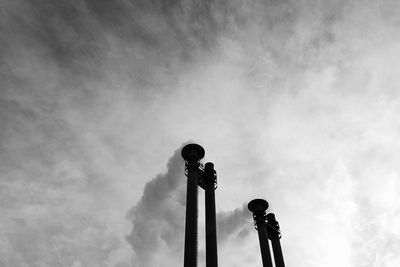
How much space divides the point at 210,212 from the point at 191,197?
2306 millimetres

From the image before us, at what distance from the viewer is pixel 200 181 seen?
89.9 feet

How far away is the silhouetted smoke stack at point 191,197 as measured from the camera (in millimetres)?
20531

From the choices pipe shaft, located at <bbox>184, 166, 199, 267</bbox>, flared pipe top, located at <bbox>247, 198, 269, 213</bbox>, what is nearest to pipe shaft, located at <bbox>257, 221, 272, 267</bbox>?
flared pipe top, located at <bbox>247, 198, 269, 213</bbox>

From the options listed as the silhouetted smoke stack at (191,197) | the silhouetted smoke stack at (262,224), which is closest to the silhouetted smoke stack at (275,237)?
the silhouetted smoke stack at (262,224)

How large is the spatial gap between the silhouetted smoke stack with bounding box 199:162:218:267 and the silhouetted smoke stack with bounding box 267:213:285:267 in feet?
22.4

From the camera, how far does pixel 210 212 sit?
82.1ft

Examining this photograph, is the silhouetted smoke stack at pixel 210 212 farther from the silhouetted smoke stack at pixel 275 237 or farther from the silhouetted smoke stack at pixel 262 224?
the silhouetted smoke stack at pixel 275 237

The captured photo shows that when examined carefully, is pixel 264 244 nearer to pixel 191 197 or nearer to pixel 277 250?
pixel 277 250

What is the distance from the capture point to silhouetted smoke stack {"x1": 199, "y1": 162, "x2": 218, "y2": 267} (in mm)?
22094

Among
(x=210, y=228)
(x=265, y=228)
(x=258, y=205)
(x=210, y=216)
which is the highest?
(x=258, y=205)

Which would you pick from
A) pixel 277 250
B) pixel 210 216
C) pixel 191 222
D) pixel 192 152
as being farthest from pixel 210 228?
pixel 277 250

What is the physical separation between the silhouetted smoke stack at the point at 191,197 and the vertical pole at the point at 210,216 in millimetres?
1111

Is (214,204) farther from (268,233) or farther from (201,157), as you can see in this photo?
(268,233)

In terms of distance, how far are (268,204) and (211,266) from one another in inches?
409
